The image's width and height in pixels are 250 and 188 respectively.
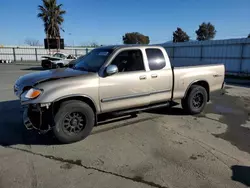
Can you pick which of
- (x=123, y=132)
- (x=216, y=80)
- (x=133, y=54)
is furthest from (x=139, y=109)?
(x=216, y=80)

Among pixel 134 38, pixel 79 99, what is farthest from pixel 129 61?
pixel 134 38

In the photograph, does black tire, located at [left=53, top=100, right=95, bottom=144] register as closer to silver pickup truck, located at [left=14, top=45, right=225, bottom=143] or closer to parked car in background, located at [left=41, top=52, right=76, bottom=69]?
silver pickup truck, located at [left=14, top=45, right=225, bottom=143]

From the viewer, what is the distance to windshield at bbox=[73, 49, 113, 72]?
4789mm

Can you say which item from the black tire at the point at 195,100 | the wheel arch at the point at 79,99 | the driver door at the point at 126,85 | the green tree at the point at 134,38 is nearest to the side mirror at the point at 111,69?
the driver door at the point at 126,85

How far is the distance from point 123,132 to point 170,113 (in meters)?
2.04

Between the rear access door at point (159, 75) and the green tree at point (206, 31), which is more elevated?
the green tree at point (206, 31)

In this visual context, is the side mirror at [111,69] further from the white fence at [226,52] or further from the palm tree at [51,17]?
the palm tree at [51,17]

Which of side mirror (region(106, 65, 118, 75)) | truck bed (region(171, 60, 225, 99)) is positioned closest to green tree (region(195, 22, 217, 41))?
truck bed (region(171, 60, 225, 99))

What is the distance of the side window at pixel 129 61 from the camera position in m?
4.88

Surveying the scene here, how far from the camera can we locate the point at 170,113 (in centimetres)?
642

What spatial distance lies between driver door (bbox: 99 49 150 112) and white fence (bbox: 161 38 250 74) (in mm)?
10749

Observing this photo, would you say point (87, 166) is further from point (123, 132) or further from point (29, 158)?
point (123, 132)

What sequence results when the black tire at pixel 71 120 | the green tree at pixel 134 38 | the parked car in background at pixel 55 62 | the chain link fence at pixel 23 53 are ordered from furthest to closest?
the green tree at pixel 134 38, the chain link fence at pixel 23 53, the parked car in background at pixel 55 62, the black tire at pixel 71 120

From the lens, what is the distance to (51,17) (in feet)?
138
